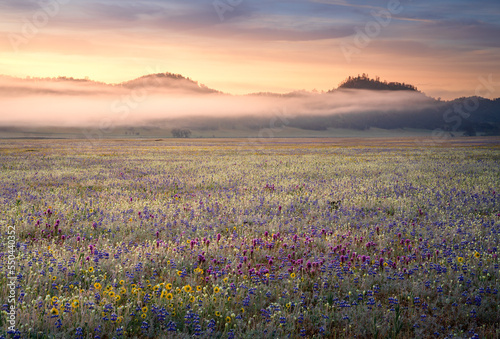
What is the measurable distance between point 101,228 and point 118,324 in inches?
210

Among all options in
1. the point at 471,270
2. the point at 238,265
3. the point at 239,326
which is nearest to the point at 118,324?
the point at 239,326

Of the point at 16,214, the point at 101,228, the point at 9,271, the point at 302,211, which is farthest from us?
the point at 302,211

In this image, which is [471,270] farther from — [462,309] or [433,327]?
[433,327]

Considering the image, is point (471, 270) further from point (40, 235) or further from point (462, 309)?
point (40, 235)

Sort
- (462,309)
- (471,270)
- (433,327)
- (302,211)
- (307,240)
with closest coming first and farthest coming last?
(433,327)
(462,309)
(471,270)
(307,240)
(302,211)

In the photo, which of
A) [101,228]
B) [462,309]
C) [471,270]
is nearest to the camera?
[462,309]

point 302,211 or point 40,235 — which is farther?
point 302,211

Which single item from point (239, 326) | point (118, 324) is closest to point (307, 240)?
point (239, 326)

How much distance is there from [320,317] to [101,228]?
6.60m

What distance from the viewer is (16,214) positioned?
Answer: 10031 millimetres

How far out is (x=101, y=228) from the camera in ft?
29.9

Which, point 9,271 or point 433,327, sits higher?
point 9,271

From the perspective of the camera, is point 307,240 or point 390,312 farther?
point 307,240

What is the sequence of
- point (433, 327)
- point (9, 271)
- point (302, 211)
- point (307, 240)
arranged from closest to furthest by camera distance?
1. point (433, 327)
2. point (9, 271)
3. point (307, 240)
4. point (302, 211)
